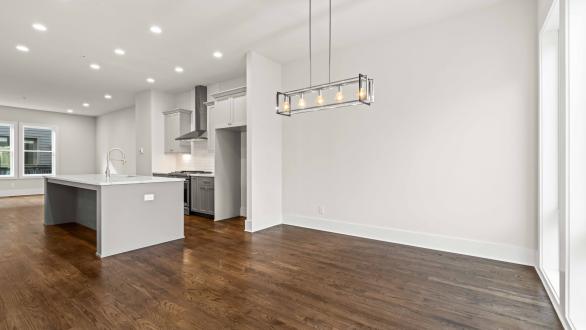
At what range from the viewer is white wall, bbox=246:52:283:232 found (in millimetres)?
4711

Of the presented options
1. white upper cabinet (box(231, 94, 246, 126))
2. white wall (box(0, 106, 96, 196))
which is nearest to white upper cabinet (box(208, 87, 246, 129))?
white upper cabinet (box(231, 94, 246, 126))

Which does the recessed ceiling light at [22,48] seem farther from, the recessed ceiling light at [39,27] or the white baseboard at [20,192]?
the white baseboard at [20,192]

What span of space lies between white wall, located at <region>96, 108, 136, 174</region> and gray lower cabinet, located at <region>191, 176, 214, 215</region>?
4093mm

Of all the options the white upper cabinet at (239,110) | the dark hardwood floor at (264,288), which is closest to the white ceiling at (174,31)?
the white upper cabinet at (239,110)

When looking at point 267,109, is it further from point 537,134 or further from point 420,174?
point 537,134

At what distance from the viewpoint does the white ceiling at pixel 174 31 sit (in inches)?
132

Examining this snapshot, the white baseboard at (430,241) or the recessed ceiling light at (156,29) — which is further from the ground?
the recessed ceiling light at (156,29)

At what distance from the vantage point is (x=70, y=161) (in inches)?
408

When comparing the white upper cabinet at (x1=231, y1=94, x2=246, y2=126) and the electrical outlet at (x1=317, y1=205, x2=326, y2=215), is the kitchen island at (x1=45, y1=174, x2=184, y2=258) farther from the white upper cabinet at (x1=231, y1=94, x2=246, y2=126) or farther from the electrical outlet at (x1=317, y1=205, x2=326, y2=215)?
the electrical outlet at (x1=317, y1=205, x2=326, y2=215)

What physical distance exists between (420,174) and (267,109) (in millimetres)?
2666

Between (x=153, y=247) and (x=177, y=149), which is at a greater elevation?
(x=177, y=149)

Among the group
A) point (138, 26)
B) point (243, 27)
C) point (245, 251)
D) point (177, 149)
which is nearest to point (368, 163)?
point (245, 251)

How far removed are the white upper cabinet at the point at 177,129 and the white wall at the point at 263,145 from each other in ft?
9.32

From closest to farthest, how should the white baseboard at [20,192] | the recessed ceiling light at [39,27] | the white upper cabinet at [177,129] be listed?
the recessed ceiling light at [39,27] → the white upper cabinet at [177,129] → the white baseboard at [20,192]
